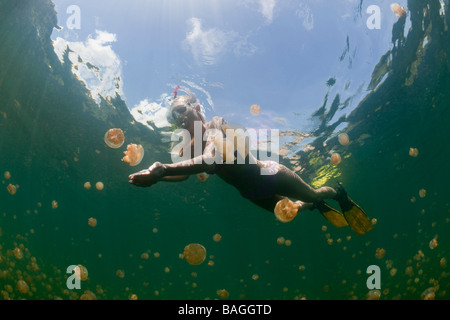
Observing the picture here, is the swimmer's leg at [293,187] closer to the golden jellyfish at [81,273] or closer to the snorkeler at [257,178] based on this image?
the snorkeler at [257,178]

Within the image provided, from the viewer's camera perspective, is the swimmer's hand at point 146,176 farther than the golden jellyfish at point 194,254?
No

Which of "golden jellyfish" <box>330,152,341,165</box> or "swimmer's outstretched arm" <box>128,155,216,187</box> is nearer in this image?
"swimmer's outstretched arm" <box>128,155,216,187</box>

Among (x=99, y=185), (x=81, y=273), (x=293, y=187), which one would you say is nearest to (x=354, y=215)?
(x=293, y=187)

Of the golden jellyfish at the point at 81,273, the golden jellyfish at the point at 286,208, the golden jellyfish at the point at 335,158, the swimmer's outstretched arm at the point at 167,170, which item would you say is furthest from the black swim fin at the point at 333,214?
the golden jellyfish at the point at 335,158

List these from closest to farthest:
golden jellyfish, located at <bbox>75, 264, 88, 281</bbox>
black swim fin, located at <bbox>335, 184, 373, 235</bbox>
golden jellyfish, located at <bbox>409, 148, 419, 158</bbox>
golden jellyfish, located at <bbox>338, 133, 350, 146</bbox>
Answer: black swim fin, located at <bbox>335, 184, 373, 235</bbox> < golden jellyfish, located at <bbox>75, 264, 88, 281</bbox> < golden jellyfish, located at <bbox>338, 133, 350, 146</bbox> < golden jellyfish, located at <bbox>409, 148, 419, 158</bbox>

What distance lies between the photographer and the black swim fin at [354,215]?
514cm

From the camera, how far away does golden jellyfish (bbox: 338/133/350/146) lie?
12467 mm

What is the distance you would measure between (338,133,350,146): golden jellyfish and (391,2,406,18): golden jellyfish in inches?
222

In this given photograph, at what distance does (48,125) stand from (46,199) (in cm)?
1294

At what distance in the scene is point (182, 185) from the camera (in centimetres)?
1672

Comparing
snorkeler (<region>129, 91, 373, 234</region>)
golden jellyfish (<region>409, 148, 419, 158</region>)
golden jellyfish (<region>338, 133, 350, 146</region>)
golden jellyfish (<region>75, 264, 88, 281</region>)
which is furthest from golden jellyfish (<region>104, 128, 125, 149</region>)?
golden jellyfish (<region>409, 148, 419, 158</region>)

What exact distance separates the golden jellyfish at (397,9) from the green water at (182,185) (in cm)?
37

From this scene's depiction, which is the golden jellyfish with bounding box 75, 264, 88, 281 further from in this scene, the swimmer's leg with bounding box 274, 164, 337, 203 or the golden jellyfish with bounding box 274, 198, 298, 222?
the swimmer's leg with bounding box 274, 164, 337, 203
